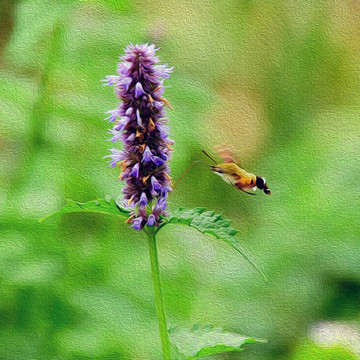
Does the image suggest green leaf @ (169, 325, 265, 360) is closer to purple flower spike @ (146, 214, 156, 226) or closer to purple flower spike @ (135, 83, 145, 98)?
purple flower spike @ (146, 214, 156, 226)

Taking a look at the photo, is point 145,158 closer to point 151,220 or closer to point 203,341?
point 151,220

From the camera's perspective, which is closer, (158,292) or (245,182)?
(158,292)

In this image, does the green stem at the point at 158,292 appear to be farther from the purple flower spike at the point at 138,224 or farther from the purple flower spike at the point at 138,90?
the purple flower spike at the point at 138,90

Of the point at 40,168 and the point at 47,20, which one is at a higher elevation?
the point at 47,20

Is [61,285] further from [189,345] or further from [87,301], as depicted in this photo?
[189,345]

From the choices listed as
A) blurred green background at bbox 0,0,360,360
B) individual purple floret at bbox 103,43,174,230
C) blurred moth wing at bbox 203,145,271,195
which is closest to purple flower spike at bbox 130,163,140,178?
individual purple floret at bbox 103,43,174,230

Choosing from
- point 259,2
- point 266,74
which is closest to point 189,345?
point 266,74

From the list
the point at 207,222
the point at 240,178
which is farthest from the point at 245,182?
the point at 207,222
